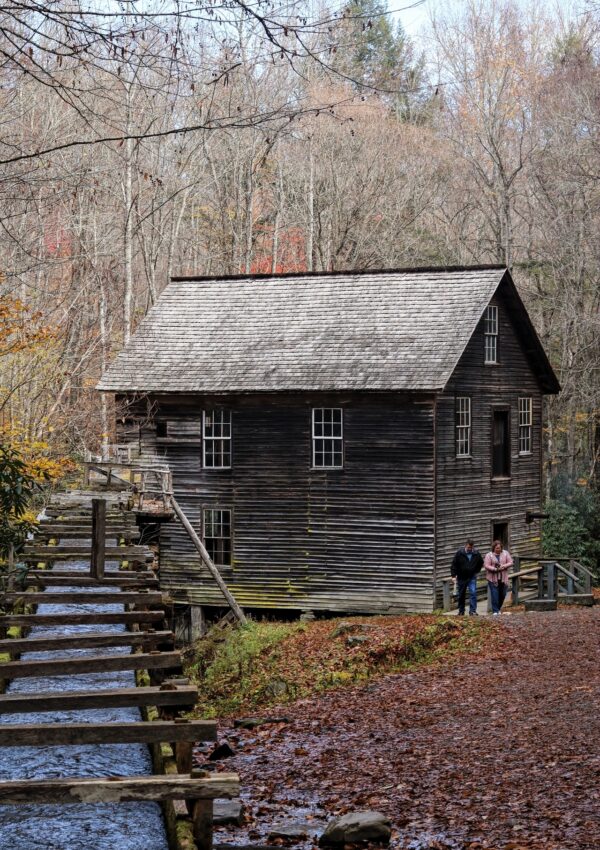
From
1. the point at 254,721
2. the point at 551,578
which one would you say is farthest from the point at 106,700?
the point at 551,578

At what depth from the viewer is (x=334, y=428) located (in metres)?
33.6

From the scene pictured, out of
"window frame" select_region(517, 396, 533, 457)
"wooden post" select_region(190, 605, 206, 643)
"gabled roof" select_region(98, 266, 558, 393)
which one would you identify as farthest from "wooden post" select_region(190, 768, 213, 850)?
"window frame" select_region(517, 396, 533, 457)

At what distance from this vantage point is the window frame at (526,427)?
37375 millimetres

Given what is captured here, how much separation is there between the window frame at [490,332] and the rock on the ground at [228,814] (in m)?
24.6

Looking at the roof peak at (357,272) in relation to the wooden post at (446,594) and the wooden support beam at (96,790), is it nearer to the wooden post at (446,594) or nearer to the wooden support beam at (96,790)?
the wooden post at (446,594)

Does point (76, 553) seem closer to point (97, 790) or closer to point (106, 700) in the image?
point (106, 700)

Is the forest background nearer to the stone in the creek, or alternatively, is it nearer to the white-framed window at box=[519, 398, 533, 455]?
the white-framed window at box=[519, 398, 533, 455]

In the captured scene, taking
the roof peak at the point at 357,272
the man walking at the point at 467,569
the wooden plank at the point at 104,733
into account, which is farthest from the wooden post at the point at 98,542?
the roof peak at the point at 357,272

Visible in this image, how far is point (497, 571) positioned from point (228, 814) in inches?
681

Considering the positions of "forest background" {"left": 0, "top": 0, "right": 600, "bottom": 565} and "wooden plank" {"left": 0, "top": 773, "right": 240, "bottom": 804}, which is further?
"forest background" {"left": 0, "top": 0, "right": 600, "bottom": 565}

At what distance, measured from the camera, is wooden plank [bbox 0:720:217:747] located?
8492 mm

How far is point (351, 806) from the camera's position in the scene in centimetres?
1229

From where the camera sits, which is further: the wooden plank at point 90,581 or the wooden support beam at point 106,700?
the wooden plank at point 90,581

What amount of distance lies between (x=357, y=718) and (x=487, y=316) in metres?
20.0
